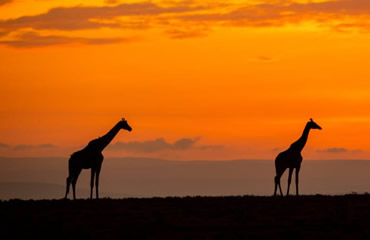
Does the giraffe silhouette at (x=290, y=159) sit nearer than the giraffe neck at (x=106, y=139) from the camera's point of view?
No

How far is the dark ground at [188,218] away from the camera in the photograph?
3438 cm

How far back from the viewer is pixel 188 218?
38.8 m

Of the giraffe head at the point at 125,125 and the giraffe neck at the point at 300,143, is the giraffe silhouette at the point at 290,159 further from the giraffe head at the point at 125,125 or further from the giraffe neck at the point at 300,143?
the giraffe head at the point at 125,125

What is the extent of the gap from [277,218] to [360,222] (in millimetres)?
3348

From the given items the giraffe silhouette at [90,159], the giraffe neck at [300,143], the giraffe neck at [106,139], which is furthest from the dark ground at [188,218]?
Answer: the giraffe neck at [300,143]

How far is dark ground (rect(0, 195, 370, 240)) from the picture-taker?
34378 millimetres

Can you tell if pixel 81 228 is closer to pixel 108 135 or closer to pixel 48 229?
pixel 48 229

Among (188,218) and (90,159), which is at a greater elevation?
(90,159)

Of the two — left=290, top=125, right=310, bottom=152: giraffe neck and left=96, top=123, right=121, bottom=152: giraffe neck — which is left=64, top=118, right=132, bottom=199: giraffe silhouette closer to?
left=96, top=123, right=121, bottom=152: giraffe neck

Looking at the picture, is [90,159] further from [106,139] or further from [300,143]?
[300,143]

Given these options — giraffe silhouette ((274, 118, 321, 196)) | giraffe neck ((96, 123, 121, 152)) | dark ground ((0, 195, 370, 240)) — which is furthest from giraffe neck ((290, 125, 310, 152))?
giraffe neck ((96, 123, 121, 152))

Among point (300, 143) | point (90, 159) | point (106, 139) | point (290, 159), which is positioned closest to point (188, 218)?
point (90, 159)

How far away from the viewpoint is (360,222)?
37.5 m

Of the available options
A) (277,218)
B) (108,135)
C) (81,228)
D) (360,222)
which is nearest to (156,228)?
(81,228)
